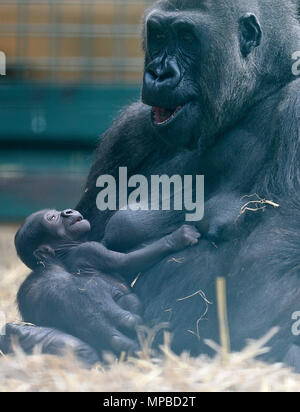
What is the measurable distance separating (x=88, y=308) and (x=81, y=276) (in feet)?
0.33

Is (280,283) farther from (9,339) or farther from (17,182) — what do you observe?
(17,182)

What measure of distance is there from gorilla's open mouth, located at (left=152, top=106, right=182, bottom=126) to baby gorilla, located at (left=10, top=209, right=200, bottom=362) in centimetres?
24

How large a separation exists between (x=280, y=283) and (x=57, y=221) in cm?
57

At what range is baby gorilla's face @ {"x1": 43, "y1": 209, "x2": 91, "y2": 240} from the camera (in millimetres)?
1997

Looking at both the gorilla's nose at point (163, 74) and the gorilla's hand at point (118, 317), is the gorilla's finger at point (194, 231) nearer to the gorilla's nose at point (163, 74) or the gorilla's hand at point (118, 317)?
the gorilla's hand at point (118, 317)

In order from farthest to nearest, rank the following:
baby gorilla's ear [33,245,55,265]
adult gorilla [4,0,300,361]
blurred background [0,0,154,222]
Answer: blurred background [0,0,154,222] < baby gorilla's ear [33,245,55,265] < adult gorilla [4,0,300,361]

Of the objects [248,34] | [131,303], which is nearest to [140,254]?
[131,303]

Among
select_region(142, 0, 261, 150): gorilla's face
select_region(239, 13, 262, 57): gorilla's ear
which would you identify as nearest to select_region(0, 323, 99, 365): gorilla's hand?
select_region(142, 0, 261, 150): gorilla's face

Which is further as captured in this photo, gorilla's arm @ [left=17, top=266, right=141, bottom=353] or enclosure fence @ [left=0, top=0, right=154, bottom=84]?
enclosure fence @ [left=0, top=0, right=154, bottom=84]

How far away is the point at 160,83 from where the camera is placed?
6.03ft

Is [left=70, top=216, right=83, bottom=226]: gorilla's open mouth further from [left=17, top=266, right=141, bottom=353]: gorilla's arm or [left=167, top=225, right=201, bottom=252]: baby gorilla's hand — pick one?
[left=167, top=225, right=201, bottom=252]: baby gorilla's hand

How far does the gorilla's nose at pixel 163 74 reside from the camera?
72.4 inches

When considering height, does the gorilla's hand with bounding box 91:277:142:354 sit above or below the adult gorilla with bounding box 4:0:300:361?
below
